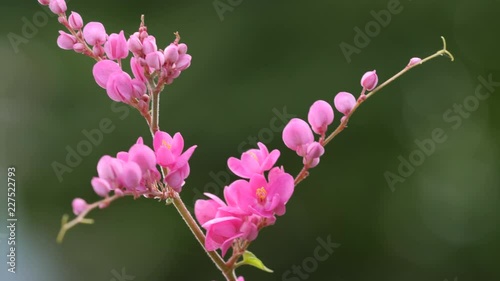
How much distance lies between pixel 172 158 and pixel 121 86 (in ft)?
0.25

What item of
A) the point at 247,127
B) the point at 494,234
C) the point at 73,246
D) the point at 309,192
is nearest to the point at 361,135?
the point at 309,192

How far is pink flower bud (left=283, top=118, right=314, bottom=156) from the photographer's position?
0.53 m

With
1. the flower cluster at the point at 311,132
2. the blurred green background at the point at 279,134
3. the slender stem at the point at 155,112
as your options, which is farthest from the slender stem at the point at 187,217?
the blurred green background at the point at 279,134

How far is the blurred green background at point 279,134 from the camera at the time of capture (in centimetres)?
219

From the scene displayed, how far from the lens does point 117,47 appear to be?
57 cm

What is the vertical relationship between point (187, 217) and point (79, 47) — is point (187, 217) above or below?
below

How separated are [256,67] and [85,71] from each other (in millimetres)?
609

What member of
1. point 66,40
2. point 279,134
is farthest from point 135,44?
point 279,134

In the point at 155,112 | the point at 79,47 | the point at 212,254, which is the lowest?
the point at 212,254

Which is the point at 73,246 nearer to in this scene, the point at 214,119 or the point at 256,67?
the point at 214,119

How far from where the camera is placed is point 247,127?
7.43 ft

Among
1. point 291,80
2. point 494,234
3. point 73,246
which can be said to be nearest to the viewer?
point 73,246

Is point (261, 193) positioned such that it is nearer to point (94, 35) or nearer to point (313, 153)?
point (313, 153)

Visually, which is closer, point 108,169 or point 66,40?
point 108,169
